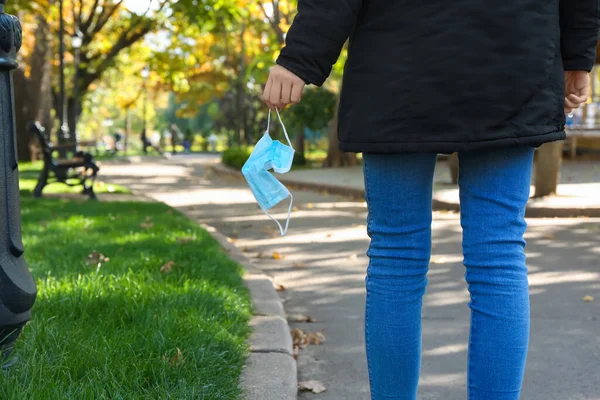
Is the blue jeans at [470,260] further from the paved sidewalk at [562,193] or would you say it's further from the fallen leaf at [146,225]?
the paved sidewalk at [562,193]

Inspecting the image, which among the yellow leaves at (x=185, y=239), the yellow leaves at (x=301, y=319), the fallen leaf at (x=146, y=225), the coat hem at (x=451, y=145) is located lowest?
the yellow leaves at (x=301, y=319)

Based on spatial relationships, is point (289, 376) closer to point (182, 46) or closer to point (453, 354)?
point (453, 354)

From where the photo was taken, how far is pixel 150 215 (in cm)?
780

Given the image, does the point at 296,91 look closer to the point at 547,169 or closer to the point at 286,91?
the point at 286,91

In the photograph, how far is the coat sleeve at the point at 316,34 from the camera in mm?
1906

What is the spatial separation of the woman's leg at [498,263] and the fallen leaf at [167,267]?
251cm

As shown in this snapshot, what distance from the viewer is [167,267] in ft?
14.5

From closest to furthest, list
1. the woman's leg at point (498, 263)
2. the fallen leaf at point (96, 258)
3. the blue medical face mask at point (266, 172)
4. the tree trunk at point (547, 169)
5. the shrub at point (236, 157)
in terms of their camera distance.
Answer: the woman's leg at point (498, 263)
the blue medical face mask at point (266, 172)
the fallen leaf at point (96, 258)
the tree trunk at point (547, 169)
the shrub at point (236, 157)

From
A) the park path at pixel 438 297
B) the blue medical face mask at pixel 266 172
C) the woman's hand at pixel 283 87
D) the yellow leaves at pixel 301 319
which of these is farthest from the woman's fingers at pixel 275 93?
the yellow leaves at pixel 301 319

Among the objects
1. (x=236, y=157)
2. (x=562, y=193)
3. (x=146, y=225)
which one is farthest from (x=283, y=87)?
(x=236, y=157)

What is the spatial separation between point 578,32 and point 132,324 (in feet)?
6.22

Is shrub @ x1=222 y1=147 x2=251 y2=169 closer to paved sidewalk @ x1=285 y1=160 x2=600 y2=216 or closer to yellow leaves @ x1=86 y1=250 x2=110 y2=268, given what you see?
paved sidewalk @ x1=285 y1=160 x2=600 y2=216

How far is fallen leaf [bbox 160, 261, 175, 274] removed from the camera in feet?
14.2

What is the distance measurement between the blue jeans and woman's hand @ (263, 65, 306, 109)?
26cm
